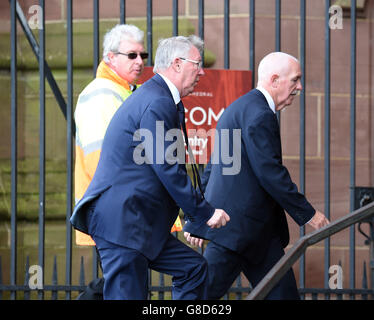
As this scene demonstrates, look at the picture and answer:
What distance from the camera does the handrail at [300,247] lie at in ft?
10.2

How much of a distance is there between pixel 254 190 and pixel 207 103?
162cm

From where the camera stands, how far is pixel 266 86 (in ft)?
15.1

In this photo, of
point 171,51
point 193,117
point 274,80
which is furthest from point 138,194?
point 193,117

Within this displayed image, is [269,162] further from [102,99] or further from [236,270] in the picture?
[102,99]

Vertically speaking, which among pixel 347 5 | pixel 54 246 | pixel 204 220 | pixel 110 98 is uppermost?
pixel 347 5

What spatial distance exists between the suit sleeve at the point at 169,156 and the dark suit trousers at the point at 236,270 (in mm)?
647

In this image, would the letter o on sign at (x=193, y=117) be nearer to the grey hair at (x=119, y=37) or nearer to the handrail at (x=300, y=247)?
the grey hair at (x=119, y=37)

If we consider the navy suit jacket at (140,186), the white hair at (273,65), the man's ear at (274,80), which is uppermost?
the white hair at (273,65)

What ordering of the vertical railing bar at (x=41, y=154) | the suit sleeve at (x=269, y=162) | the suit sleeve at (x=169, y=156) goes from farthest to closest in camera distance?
1. the vertical railing bar at (x=41, y=154)
2. the suit sleeve at (x=269, y=162)
3. the suit sleeve at (x=169, y=156)

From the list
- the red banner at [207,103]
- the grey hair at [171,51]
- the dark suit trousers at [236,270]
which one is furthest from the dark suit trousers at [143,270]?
the red banner at [207,103]

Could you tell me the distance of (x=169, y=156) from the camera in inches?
152

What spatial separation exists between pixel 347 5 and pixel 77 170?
11.5 ft
